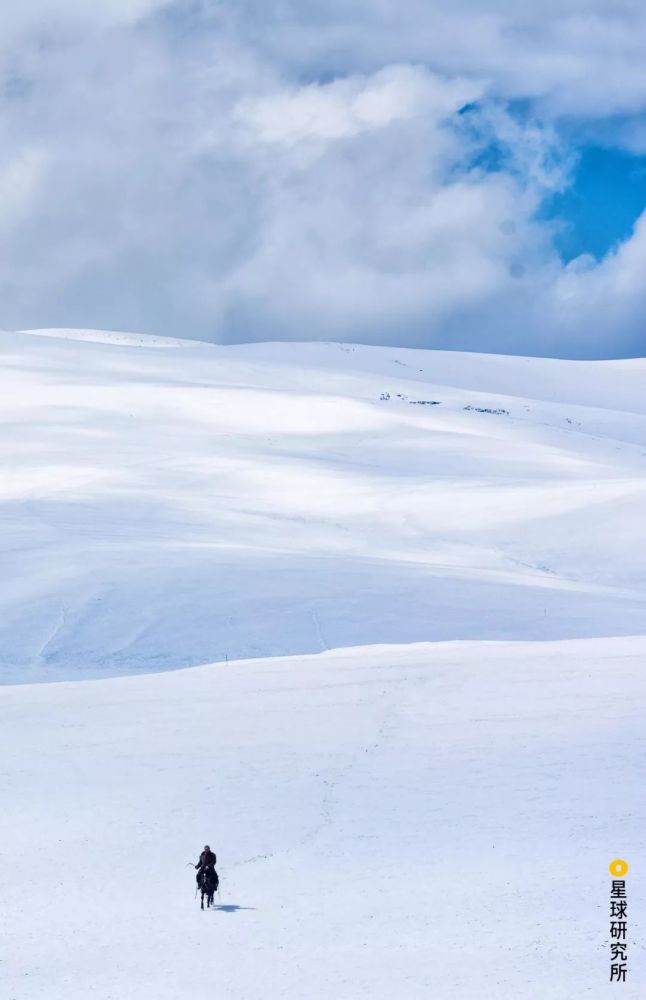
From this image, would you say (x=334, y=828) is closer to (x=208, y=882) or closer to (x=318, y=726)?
(x=208, y=882)

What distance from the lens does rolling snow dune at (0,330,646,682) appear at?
128 feet

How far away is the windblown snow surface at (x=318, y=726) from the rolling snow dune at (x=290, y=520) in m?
0.18

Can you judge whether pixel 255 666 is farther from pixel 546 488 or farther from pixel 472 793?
pixel 546 488

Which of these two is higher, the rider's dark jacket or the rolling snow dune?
the rolling snow dune

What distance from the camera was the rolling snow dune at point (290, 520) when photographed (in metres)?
39.1

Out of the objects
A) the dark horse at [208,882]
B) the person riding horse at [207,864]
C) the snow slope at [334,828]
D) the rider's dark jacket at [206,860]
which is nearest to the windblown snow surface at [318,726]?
the snow slope at [334,828]

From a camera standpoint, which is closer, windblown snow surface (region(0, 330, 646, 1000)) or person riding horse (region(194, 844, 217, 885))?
windblown snow surface (region(0, 330, 646, 1000))

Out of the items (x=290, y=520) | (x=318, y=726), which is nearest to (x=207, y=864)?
(x=318, y=726)

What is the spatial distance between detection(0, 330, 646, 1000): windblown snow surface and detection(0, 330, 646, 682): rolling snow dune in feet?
0.58

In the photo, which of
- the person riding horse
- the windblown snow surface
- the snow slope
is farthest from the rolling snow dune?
the person riding horse

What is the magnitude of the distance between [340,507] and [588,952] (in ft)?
137

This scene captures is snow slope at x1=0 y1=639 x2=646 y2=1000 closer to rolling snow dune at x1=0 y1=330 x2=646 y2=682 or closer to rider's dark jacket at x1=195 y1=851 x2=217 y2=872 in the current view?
rider's dark jacket at x1=195 y1=851 x2=217 y2=872

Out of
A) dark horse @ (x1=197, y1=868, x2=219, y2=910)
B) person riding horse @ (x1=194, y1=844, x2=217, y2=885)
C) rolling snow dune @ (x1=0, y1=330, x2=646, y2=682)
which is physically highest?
rolling snow dune @ (x1=0, y1=330, x2=646, y2=682)

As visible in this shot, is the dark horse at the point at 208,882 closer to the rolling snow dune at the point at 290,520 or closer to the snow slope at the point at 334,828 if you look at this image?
the snow slope at the point at 334,828
